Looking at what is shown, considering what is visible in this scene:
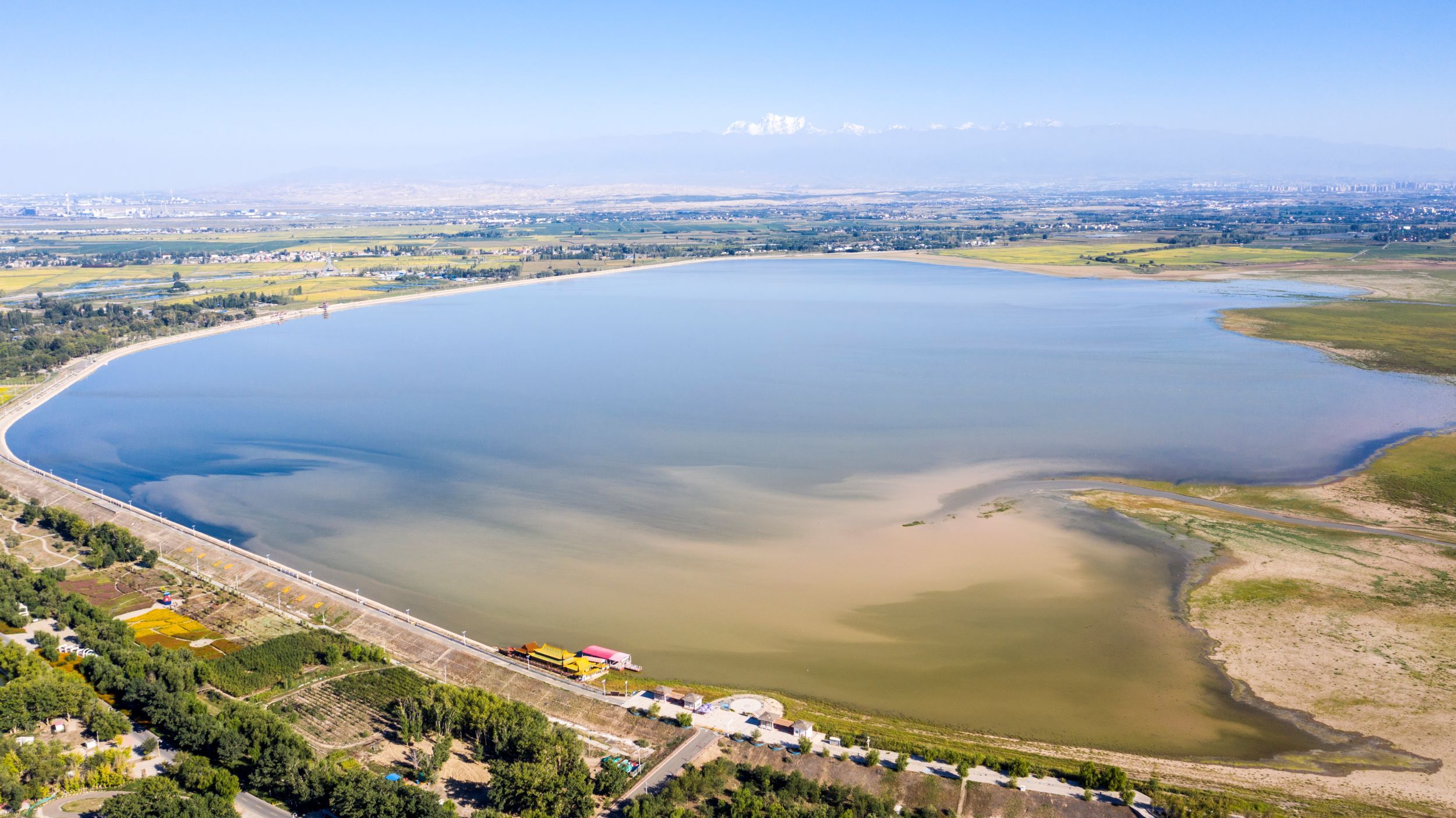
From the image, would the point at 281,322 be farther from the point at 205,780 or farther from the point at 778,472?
the point at 205,780

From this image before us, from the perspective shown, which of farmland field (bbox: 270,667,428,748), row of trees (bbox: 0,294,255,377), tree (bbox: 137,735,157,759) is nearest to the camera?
tree (bbox: 137,735,157,759)

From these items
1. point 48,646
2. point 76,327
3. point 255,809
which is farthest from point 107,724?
point 76,327

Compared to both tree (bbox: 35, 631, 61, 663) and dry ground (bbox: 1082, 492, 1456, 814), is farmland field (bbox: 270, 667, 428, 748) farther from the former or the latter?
dry ground (bbox: 1082, 492, 1456, 814)

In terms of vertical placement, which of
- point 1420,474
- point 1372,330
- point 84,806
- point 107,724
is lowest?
point 84,806

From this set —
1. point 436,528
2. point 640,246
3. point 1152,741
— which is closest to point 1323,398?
point 1152,741

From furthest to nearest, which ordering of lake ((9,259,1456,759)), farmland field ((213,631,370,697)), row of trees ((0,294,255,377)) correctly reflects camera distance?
row of trees ((0,294,255,377)) < lake ((9,259,1456,759)) < farmland field ((213,631,370,697))

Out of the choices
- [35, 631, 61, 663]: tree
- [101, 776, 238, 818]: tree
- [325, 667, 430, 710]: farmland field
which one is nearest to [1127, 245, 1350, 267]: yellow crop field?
[325, 667, 430, 710]: farmland field
